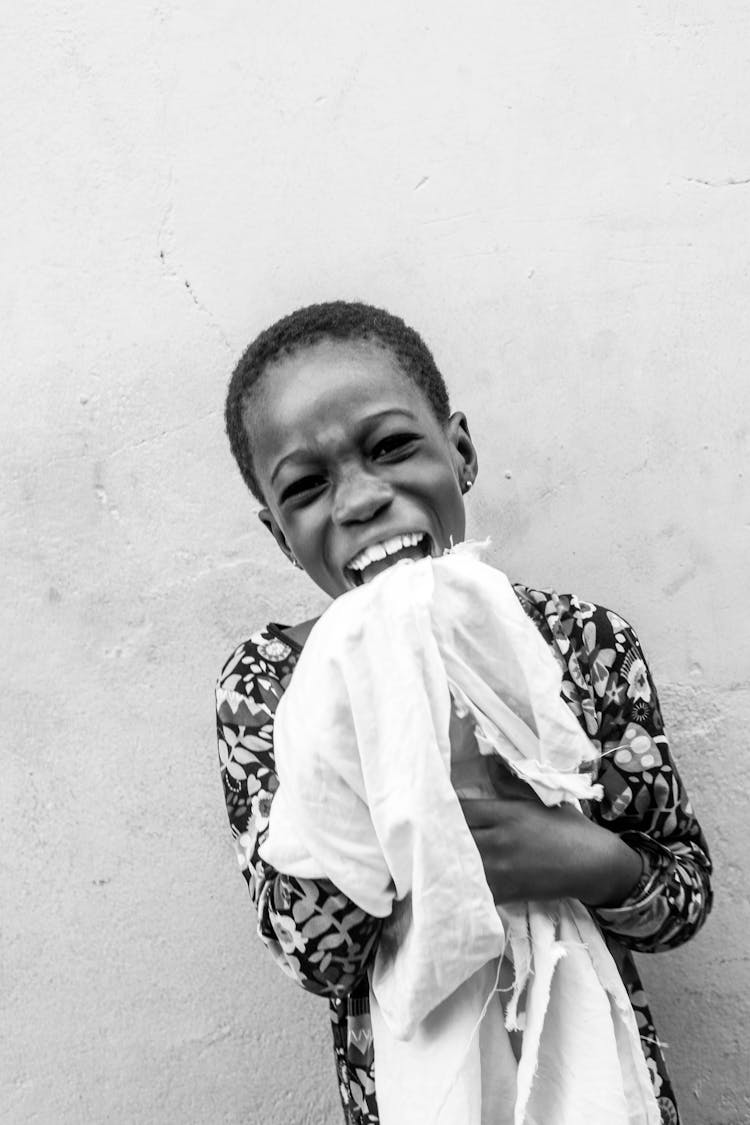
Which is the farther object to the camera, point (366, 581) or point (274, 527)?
point (274, 527)

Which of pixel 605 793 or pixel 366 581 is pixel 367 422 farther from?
pixel 605 793

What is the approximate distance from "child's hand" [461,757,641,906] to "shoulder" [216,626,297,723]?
0.33m

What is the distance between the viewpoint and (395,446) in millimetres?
1277

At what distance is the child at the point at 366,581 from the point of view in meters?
1.19

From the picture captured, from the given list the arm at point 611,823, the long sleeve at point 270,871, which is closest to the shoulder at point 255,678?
the long sleeve at point 270,871

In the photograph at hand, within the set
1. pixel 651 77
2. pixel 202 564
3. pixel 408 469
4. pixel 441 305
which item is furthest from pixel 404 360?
pixel 651 77

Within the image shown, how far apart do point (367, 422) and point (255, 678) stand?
327mm

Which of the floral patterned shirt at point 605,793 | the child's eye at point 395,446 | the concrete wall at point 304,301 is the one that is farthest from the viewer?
the concrete wall at point 304,301

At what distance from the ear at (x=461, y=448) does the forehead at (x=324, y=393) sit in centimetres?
6

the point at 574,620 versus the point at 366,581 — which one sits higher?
the point at 366,581

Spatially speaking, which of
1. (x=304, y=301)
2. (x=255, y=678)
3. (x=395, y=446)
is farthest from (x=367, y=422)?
(x=304, y=301)

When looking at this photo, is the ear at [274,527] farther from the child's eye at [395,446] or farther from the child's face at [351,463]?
the child's eye at [395,446]

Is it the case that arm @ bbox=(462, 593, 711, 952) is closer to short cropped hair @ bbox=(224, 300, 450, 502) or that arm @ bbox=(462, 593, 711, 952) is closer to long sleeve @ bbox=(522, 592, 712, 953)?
long sleeve @ bbox=(522, 592, 712, 953)

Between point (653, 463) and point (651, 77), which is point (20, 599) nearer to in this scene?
point (653, 463)
